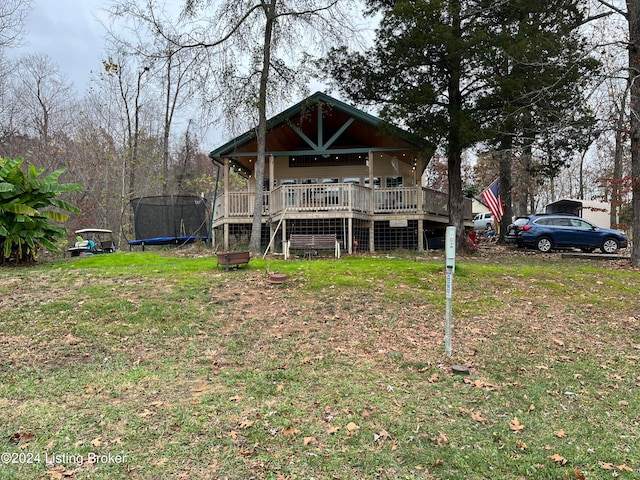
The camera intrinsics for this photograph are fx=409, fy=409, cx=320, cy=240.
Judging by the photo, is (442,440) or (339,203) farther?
(339,203)

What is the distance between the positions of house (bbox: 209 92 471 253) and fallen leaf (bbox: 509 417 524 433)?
10031 mm

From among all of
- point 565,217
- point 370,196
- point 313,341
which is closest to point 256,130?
point 370,196

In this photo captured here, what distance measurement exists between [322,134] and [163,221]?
800 centimetres

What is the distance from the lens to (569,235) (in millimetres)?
16609

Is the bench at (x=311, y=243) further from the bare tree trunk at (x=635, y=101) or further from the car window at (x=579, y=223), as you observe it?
Result: the car window at (x=579, y=223)

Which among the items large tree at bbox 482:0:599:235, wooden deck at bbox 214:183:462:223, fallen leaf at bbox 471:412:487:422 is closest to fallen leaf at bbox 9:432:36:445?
fallen leaf at bbox 471:412:487:422

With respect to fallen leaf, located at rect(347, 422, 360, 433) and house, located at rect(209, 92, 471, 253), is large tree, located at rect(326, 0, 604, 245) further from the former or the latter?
fallen leaf, located at rect(347, 422, 360, 433)

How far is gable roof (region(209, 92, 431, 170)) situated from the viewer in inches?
580

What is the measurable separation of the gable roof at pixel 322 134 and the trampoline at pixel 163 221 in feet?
11.5

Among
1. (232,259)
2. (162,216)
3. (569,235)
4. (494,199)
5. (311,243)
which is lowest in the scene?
(232,259)

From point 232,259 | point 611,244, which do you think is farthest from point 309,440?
point 611,244

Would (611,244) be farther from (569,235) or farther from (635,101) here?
(635,101)

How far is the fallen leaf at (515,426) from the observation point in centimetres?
378

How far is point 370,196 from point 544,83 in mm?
6495
